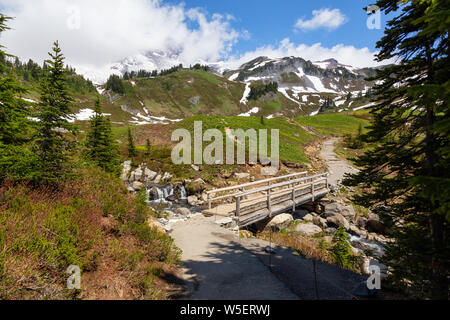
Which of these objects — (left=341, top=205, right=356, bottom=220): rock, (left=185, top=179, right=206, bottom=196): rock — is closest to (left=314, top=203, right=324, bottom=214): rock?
(left=341, top=205, right=356, bottom=220): rock

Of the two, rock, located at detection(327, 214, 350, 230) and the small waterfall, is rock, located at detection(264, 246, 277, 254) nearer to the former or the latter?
rock, located at detection(327, 214, 350, 230)

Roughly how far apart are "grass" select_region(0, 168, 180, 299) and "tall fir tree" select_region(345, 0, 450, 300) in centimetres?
585

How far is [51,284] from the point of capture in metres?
3.96

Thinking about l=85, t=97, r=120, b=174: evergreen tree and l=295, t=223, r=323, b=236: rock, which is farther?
l=85, t=97, r=120, b=174: evergreen tree

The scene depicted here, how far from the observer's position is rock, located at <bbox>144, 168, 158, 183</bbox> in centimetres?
2558

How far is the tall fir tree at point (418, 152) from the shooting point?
3559 millimetres

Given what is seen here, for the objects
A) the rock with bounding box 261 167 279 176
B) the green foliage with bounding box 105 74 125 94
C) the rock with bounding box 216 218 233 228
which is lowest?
the rock with bounding box 216 218 233 228

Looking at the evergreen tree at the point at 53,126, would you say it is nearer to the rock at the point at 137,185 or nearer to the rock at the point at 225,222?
the rock at the point at 225,222

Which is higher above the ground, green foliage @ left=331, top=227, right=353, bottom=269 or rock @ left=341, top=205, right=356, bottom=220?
rock @ left=341, top=205, right=356, bottom=220

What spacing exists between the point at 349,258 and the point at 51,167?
1152cm

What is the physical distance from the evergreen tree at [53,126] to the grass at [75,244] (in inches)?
30.4

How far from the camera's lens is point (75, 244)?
17.2 feet

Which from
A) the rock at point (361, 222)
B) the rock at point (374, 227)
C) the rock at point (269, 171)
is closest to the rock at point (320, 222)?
the rock at point (361, 222)
